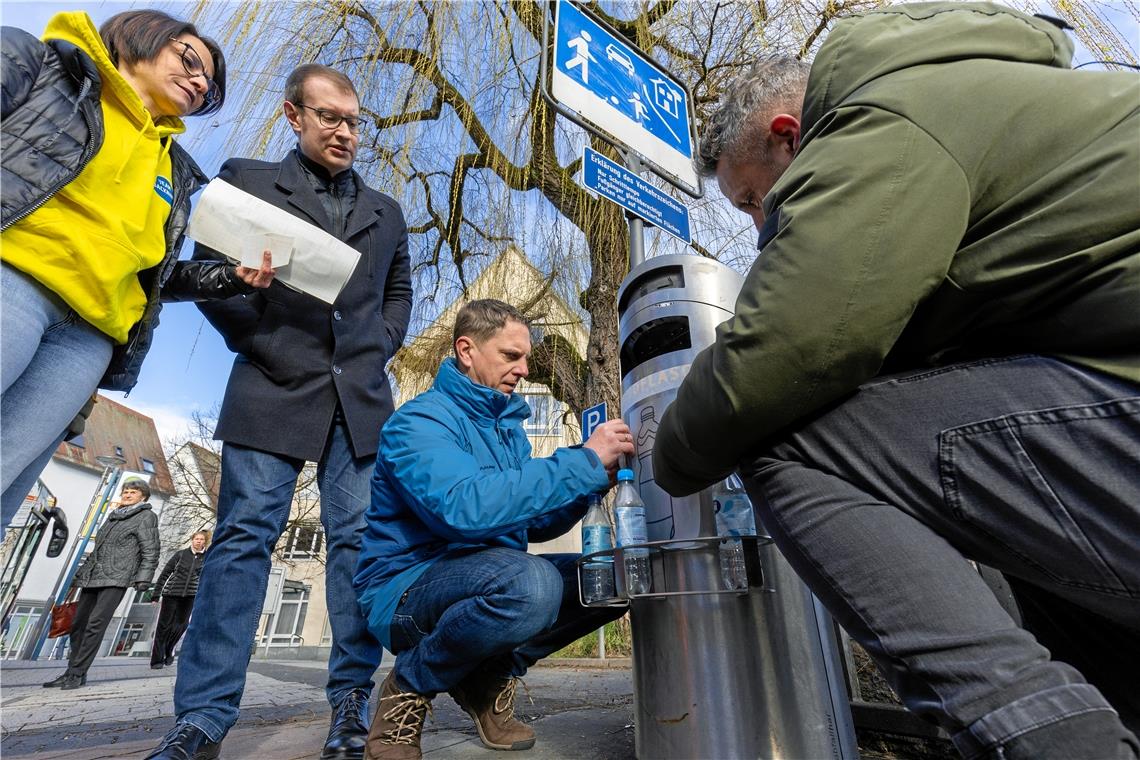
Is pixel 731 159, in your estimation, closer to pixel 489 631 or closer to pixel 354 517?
pixel 489 631

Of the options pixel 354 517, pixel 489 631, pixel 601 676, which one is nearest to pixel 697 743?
pixel 489 631

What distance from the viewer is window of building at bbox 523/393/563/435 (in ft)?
22.5

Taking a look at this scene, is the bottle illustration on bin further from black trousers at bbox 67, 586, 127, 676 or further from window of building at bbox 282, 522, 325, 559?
window of building at bbox 282, 522, 325, 559

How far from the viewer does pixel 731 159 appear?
5.48ft

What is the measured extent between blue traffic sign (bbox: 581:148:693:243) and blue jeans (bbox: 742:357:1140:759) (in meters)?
2.39

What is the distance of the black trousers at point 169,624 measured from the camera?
26.6 ft

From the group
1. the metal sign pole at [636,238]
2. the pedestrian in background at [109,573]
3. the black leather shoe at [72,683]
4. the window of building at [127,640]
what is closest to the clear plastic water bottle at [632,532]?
the metal sign pole at [636,238]

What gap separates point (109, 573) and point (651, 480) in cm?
671

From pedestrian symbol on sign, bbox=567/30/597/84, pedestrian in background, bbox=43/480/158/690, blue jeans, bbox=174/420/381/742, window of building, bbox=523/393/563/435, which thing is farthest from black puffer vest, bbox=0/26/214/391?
pedestrian in background, bbox=43/480/158/690

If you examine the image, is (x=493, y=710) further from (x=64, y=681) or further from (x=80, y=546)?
(x=80, y=546)

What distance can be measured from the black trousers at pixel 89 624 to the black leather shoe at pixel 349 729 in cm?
533

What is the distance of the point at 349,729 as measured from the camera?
192 centimetres

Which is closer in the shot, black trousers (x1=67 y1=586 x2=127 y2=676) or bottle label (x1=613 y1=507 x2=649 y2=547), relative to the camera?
bottle label (x1=613 y1=507 x2=649 y2=547)

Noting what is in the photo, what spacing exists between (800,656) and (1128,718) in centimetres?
66
